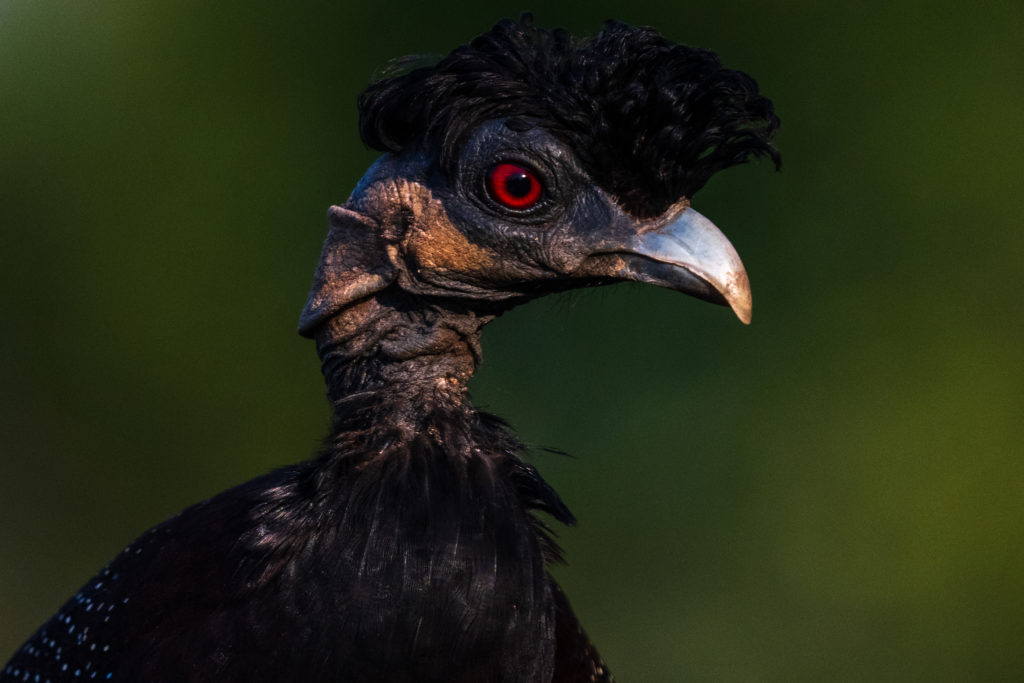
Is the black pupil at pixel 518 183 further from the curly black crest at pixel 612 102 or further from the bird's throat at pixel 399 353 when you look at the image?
the bird's throat at pixel 399 353

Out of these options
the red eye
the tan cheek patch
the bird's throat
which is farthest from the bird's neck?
the red eye

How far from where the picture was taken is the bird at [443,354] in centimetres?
263

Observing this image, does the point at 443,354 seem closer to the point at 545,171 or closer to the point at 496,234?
the point at 496,234

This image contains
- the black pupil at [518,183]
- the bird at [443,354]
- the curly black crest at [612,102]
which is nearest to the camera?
the bird at [443,354]

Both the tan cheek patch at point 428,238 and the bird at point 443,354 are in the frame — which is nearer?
the bird at point 443,354

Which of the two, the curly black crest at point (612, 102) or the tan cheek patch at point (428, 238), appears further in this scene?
the tan cheek patch at point (428, 238)

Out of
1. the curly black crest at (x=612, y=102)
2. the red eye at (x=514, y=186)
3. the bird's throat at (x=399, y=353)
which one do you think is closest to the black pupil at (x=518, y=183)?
the red eye at (x=514, y=186)

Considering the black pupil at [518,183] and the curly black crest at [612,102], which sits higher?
the curly black crest at [612,102]

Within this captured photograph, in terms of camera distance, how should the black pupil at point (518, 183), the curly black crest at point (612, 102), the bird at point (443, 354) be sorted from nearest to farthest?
the bird at point (443, 354), the curly black crest at point (612, 102), the black pupil at point (518, 183)

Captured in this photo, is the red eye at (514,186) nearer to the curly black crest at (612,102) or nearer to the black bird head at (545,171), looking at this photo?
the black bird head at (545,171)

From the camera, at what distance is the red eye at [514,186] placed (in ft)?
9.60

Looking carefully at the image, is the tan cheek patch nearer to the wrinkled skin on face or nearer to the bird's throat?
the wrinkled skin on face

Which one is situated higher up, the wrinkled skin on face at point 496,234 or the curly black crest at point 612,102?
the curly black crest at point 612,102

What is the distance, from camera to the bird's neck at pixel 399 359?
2928mm
